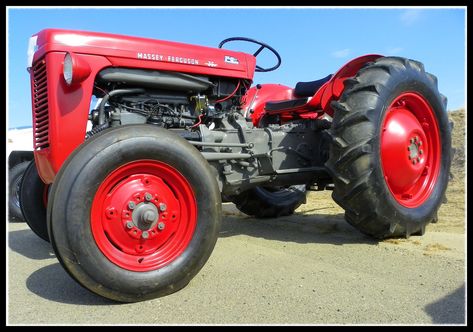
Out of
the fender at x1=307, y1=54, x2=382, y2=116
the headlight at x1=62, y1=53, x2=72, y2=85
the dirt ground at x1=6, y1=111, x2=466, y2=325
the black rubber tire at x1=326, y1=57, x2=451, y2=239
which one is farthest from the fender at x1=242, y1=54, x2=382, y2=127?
the headlight at x1=62, y1=53, x2=72, y2=85

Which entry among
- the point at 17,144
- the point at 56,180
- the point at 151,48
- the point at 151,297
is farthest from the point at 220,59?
the point at 17,144

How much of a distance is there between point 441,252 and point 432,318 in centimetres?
144

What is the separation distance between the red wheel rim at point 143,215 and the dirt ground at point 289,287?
0.95 ft

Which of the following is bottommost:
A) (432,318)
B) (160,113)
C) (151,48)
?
(432,318)

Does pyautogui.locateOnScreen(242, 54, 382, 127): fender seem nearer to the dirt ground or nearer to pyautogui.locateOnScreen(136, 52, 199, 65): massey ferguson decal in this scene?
pyautogui.locateOnScreen(136, 52, 199, 65): massey ferguson decal

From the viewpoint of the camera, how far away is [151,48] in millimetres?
3561

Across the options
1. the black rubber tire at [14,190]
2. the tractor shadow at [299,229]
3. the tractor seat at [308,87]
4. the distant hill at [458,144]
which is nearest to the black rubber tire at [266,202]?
the tractor shadow at [299,229]

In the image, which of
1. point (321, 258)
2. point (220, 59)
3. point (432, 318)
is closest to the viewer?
point (432, 318)

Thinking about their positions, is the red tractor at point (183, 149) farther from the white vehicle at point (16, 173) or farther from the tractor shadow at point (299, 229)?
the white vehicle at point (16, 173)

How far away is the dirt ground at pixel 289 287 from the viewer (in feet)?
7.90

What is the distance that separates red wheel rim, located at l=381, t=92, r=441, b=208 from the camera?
402cm

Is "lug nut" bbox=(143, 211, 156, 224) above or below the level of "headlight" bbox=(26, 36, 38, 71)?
below

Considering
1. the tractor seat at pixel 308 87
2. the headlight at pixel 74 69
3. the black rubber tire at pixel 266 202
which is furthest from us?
the black rubber tire at pixel 266 202

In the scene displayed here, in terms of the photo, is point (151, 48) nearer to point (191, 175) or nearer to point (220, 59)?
point (220, 59)
